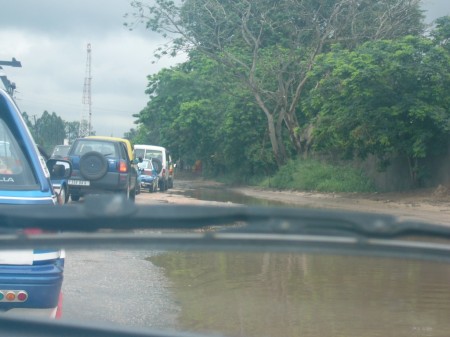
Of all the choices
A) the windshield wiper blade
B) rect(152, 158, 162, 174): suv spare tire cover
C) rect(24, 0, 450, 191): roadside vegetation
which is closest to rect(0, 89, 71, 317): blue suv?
the windshield wiper blade

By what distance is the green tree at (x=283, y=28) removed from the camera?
31016 millimetres

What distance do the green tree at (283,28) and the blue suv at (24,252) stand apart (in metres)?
26.9

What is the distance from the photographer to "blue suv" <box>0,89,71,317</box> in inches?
148

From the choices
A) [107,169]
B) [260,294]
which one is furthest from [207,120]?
[260,294]

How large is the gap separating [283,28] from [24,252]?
31.0m

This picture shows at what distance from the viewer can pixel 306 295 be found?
413 centimetres

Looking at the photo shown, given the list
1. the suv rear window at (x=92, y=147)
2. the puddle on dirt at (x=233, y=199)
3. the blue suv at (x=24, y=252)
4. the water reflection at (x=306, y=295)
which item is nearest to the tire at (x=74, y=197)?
the suv rear window at (x=92, y=147)

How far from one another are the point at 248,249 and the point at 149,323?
5.11ft

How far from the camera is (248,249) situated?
84.4 inches

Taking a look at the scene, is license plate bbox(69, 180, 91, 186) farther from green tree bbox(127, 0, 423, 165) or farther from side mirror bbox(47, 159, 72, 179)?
green tree bbox(127, 0, 423, 165)

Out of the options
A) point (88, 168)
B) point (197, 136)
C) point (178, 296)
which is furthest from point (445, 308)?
point (197, 136)

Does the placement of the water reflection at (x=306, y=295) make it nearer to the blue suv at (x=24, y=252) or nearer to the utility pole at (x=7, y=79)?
the blue suv at (x=24, y=252)

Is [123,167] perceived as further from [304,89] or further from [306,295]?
[304,89]

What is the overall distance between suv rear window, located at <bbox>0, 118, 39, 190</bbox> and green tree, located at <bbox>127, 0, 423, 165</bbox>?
27.0 metres
